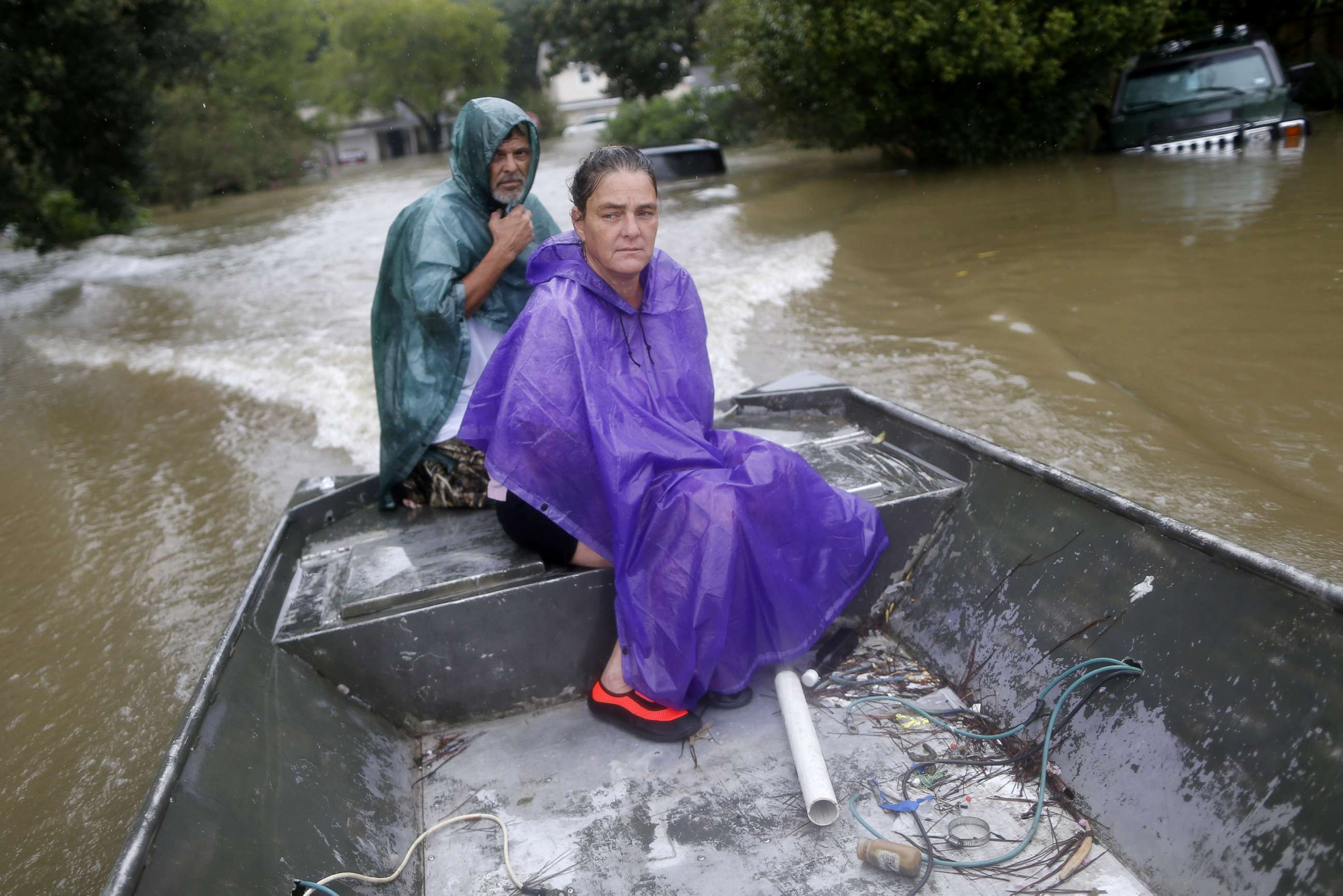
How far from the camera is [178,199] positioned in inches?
1161

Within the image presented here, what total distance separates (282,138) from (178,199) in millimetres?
10304

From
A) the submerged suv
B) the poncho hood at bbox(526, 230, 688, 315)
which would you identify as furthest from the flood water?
the poncho hood at bbox(526, 230, 688, 315)

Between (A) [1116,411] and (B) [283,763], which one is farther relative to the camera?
(A) [1116,411]

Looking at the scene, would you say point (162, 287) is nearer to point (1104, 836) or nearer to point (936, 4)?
point (936, 4)

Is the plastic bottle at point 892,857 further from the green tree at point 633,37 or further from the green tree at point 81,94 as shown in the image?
the green tree at point 633,37

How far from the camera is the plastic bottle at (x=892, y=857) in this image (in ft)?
6.47

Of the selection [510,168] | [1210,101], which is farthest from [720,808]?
[1210,101]

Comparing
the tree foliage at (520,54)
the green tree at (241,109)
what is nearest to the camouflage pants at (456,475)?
the green tree at (241,109)

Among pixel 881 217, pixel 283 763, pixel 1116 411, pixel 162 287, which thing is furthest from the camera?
pixel 162 287

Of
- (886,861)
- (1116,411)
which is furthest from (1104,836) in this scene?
(1116,411)

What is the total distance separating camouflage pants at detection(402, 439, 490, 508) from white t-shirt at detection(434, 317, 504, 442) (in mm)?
51

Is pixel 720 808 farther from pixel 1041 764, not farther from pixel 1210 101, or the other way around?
pixel 1210 101

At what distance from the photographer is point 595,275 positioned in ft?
8.48

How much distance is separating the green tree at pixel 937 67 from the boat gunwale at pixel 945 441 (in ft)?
32.3
